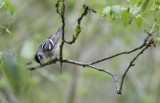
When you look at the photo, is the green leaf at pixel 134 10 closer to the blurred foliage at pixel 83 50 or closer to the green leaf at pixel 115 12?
the green leaf at pixel 115 12

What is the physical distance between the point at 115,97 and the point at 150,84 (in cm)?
170

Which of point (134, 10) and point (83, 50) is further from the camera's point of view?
point (83, 50)

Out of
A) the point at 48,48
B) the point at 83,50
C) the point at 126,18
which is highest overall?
the point at 126,18

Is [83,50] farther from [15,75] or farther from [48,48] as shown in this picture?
[15,75]

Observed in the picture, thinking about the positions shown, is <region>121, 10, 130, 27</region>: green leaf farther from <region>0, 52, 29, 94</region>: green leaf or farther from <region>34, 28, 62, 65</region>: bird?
<region>34, 28, 62, 65</region>: bird

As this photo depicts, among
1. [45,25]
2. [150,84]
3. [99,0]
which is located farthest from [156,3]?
[150,84]

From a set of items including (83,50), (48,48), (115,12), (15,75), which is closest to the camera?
(15,75)

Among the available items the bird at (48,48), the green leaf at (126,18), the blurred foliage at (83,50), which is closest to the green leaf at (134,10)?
the green leaf at (126,18)

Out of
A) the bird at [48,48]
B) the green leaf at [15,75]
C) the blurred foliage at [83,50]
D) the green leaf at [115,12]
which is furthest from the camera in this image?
the blurred foliage at [83,50]

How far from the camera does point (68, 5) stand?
25.7 feet

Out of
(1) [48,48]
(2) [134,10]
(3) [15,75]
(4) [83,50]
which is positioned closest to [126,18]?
(2) [134,10]

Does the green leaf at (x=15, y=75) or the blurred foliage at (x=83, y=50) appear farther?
the blurred foliage at (x=83, y=50)

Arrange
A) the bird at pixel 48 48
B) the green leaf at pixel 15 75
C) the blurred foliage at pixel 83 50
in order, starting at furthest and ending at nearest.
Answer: the blurred foliage at pixel 83 50, the bird at pixel 48 48, the green leaf at pixel 15 75

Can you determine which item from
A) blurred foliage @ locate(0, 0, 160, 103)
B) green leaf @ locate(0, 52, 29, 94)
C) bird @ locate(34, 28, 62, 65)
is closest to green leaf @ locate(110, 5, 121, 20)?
green leaf @ locate(0, 52, 29, 94)
